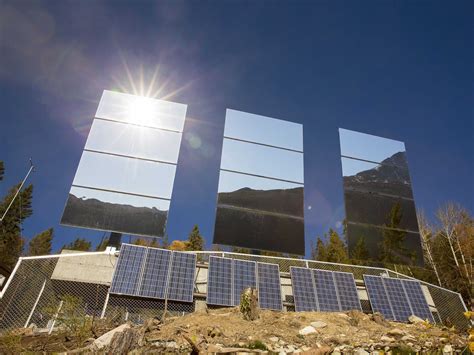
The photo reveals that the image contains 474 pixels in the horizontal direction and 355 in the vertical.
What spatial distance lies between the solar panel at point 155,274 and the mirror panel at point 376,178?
9.64 meters

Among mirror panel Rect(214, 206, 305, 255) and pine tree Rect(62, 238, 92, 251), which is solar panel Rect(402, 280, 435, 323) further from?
pine tree Rect(62, 238, 92, 251)

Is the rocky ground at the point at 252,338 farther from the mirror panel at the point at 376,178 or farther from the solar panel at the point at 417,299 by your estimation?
the mirror panel at the point at 376,178

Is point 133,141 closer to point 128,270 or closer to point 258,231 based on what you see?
point 128,270

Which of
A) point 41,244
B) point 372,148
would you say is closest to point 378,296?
point 372,148

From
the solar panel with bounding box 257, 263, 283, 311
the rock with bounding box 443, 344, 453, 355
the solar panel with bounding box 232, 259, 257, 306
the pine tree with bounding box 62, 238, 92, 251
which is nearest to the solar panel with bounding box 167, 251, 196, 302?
the solar panel with bounding box 232, 259, 257, 306

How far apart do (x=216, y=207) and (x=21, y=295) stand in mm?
7595

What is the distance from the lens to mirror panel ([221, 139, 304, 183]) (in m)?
15.9

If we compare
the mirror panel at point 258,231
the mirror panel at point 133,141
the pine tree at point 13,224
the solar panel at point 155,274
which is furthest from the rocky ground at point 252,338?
the pine tree at point 13,224

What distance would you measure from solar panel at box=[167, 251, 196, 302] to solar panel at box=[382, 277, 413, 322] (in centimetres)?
769

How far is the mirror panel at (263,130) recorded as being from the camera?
16984mm

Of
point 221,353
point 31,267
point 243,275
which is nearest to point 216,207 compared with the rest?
point 243,275

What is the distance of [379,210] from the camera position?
16.1m

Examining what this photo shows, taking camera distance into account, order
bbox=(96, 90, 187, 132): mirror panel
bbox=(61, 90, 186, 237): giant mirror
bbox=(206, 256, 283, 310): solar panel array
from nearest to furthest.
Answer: bbox=(206, 256, 283, 310): solar panel array < bbox=(61, 90, 186, 237): giant mirror < bbox=(96, 90, 187, 132): mirror panel

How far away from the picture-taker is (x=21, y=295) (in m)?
10.1
